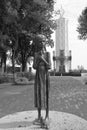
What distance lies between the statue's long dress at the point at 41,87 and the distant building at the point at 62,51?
56780 millimetres

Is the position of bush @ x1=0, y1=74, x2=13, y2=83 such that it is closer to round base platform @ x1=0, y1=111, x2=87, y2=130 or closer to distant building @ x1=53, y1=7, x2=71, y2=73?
round base platform @ x1=0, y1=111, x2=87, y2=130

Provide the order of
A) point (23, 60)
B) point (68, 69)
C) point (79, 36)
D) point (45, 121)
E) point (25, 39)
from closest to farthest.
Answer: point (45, 121)
point (79, 36)
point (25, 39)
point (23, 60)
point (68, 69)

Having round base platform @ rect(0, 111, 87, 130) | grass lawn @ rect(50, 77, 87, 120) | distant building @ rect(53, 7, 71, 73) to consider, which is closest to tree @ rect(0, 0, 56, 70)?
grass lawn @ rect(50, 77, 87, 120)

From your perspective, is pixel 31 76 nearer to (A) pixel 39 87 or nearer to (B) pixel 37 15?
(B) pixel 37 15

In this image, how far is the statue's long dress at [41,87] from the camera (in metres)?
6.59

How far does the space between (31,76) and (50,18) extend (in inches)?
341

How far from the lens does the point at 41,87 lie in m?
6.61

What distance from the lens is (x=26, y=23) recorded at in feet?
102

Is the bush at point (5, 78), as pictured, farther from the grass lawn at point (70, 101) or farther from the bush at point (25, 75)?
the grass lawn at point (70, 101)

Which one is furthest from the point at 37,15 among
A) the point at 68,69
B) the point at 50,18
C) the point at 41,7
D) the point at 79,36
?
the point at 68,69

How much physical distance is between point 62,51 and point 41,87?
57.9m

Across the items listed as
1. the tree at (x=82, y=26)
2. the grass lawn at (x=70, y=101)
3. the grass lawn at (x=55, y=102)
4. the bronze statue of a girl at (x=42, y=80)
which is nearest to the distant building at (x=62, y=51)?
the tree at (x=82, y=26)

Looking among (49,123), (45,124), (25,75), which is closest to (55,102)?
(49,123)

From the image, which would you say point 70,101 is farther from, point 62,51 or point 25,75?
point 62,51
